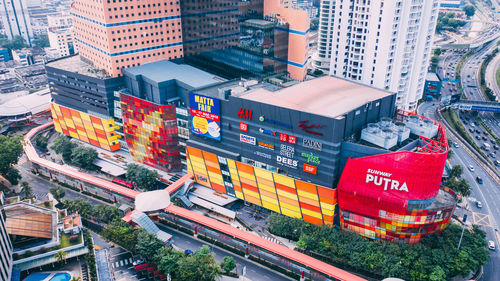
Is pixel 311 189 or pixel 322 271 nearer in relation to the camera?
pixel 322 271

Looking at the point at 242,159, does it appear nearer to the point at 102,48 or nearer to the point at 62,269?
the point at 62,269

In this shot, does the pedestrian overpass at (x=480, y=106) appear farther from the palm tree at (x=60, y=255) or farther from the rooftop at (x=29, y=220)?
the rooftop at (x=29, y=220)

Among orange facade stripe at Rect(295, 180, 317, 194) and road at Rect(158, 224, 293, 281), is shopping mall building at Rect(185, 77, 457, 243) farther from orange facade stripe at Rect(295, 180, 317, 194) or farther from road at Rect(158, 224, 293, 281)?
road at Rect(158, 224, 293, 281)

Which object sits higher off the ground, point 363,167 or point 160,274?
point 363,167

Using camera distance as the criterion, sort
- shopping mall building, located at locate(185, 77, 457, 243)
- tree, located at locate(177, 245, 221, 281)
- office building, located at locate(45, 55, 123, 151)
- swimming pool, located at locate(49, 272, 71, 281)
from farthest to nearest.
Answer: office building, located at locate(45, 55, 123, 151) → shopping mall building, located at locate(185, 77, 457, 243) → swimming pool, located at locate(49, 272, 71, 281) → tree, located at locate(177, 245, 221, 281)

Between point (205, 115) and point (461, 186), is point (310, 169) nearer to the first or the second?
point (205, 115)

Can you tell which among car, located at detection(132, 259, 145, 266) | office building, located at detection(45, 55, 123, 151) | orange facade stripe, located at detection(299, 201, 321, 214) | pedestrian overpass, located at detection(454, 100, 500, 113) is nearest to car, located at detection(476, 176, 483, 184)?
Result: pedestrian overpass, located at detection(454, 100, 500, 113)

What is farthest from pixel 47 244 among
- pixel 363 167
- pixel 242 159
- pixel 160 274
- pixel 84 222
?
pixel 363 167
